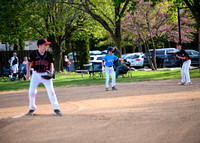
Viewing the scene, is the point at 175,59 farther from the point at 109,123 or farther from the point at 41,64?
the point at 109,123

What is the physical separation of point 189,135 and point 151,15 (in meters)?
26.1

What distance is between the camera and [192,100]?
947 cm

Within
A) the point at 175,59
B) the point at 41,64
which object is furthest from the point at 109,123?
Result: the point at 175,59

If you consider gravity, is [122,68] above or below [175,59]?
below

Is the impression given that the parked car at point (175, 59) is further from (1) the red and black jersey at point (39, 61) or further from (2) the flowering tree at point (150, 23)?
(1) the red and black jersey at point (39, 61)

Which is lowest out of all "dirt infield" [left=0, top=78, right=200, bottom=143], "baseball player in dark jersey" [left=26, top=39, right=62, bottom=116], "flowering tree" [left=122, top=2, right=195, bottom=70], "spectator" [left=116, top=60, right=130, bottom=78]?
"dirt infield" [left=0, top=78, right=200, bottom=143]

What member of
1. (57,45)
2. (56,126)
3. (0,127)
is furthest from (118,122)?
(57,45)

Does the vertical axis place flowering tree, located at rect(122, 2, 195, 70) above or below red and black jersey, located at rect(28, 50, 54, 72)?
above

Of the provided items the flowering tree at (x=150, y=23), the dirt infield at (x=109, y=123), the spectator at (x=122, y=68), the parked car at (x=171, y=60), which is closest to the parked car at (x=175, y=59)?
the parked car at (x=171, y=60)

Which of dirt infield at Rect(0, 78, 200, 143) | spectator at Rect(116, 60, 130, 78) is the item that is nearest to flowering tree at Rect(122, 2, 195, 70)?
spectator at Rect(116, 60, 130, 78)

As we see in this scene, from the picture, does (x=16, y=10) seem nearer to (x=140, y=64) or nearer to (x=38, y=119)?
(x=140, y=64)

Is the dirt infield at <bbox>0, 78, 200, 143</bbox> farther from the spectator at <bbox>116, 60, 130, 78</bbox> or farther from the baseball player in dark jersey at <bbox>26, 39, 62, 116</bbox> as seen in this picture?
the spectator at <bbox>116, 60, 130, 78</bbox>

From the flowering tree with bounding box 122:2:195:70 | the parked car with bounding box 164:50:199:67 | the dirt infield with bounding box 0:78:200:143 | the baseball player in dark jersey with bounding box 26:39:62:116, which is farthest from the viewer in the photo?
the parked car with bounding box 164:50:199:67

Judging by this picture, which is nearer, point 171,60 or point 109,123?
point 109,123
